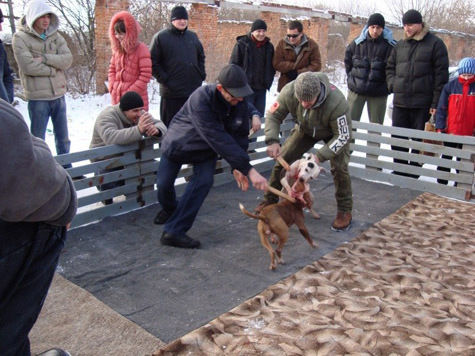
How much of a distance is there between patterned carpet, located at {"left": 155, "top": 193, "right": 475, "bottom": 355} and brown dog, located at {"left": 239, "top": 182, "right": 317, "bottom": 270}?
0.29 metres

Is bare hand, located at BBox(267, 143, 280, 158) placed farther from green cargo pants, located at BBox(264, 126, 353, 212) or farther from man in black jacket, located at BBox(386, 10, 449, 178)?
man in black jacket, located at BBox(386, 10, 449, 178)

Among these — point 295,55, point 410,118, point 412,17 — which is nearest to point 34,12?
point 295,55

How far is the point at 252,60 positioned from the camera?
6.93 meters

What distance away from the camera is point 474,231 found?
16.2 feet

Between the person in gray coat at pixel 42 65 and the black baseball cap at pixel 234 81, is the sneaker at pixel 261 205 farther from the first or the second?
the person in gray coat at pixel 42 65

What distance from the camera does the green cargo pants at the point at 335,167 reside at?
4.90 m

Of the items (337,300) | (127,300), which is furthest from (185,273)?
(337,300)

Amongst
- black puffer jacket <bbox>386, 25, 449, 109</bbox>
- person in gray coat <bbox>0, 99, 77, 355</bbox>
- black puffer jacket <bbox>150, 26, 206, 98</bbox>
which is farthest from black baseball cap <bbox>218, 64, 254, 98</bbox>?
A: black puffer jacket <bbox>386, 25, 449, 109</bbox>

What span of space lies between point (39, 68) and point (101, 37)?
654 cm

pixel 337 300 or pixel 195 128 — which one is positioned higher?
pixel 195 128

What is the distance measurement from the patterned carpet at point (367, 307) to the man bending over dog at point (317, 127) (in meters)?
0.59

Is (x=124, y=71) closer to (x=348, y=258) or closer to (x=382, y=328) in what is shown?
(x=348, y=258)

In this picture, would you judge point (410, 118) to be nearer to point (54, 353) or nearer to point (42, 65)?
point (42, 65)

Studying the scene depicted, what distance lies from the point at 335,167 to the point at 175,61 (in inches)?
101
